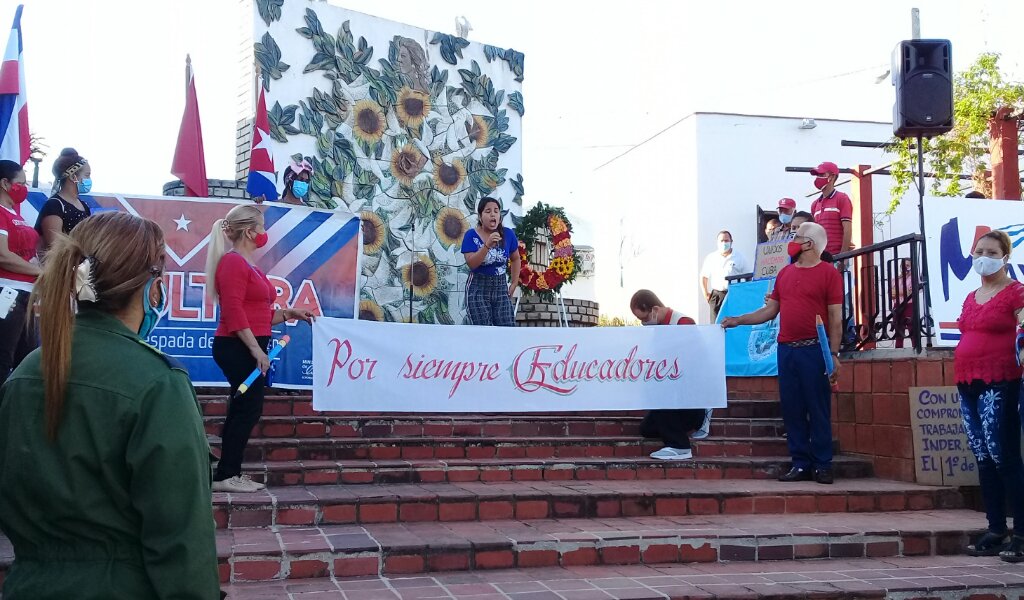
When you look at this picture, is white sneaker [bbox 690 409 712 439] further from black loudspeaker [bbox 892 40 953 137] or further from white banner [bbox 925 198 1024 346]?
black loudspeaker [bbox 892 40 953 137]

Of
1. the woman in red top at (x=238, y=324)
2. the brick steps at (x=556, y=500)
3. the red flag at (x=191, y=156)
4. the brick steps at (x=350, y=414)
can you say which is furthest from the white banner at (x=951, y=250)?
the red flag at (x=191, y=156)

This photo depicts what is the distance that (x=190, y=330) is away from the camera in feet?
25.0

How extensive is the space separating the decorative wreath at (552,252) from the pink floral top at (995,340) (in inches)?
231

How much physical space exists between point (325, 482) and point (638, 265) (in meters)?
15.2

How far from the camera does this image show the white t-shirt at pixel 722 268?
11.8 meters

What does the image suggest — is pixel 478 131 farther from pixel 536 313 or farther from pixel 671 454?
pixel 671 454

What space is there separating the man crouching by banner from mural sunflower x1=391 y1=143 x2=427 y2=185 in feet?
14.5

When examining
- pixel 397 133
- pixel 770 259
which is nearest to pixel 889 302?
pixel 770 259

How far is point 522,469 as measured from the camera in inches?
259

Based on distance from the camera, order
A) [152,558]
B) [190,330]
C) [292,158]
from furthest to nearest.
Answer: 1. [292,158]
2. [190,330]
3. [152,558]

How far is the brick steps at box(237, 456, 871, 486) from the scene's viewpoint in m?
6.07

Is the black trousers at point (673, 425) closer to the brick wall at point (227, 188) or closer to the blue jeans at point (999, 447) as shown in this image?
the blue jeans at point (999, 447)

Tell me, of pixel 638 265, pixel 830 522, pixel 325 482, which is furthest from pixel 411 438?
pixel 638 265

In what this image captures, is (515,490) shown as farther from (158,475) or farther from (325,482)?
(158,475)
